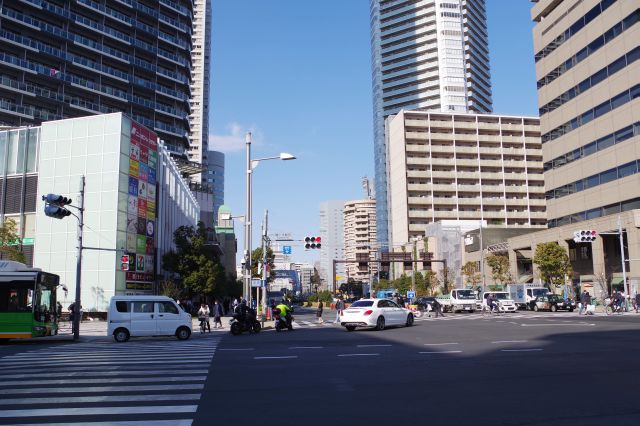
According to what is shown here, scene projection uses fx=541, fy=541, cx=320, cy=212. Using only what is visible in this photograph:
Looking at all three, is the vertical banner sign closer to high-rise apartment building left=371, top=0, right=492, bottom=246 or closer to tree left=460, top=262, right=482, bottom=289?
A: tree left=460, top=262, right=482, bottom=289

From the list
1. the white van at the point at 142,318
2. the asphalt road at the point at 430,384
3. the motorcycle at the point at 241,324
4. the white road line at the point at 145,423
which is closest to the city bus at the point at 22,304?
the white van at the point at 142,318

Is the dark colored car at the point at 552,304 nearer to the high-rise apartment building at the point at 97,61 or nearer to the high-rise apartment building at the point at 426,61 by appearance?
the high-rise apartment building at the point at 97,61

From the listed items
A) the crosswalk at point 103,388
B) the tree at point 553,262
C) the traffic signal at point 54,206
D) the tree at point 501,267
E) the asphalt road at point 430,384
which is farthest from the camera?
the tree at point 501,267

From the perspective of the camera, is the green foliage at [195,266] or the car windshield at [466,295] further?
the car windshield at [466,295]

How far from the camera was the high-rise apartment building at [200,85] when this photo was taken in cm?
17688

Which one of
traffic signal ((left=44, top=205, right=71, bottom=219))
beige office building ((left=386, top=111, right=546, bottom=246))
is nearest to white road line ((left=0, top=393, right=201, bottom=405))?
traffic signal ((left=44, top=205, right=71, bottom=219))

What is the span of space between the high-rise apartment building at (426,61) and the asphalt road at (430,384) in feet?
436

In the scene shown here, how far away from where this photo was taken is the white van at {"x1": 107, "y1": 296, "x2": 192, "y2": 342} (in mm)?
22859

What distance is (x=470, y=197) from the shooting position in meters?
112

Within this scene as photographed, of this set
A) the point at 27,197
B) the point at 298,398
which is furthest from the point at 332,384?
the point at 27,197

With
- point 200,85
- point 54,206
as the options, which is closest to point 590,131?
point 54,206

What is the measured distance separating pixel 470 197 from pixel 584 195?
51319 millimetres

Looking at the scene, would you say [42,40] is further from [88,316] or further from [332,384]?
[332,384]

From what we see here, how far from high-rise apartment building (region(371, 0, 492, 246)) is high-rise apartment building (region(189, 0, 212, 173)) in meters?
58.5
